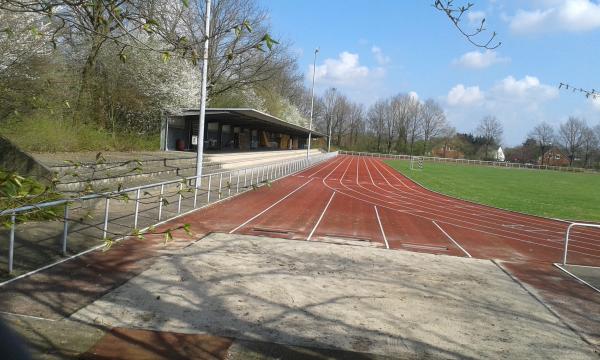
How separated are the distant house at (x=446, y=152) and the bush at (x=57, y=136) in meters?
105

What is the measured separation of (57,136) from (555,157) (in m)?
133

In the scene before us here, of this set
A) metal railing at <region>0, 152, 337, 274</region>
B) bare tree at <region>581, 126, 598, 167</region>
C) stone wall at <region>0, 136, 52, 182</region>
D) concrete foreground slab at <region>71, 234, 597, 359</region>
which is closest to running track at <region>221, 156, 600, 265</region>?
metal railing at <region>0, 152, 337, 274</region>

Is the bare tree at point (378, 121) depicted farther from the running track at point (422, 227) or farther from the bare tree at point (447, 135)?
the running track at point (422, 227)

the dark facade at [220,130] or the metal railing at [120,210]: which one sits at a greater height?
the dark facade at [220,130]

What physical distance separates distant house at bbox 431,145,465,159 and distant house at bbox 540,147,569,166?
905 inches

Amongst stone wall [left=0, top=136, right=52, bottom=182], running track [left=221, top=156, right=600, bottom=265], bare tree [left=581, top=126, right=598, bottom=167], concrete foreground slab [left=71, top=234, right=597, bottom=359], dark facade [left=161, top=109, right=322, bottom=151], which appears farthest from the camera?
bare tree [left=581, top=126, right=598, bottom=167]

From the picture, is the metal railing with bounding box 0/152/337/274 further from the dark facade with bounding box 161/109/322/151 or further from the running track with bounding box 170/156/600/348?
the dark facade with bounding box 161/109/322/151

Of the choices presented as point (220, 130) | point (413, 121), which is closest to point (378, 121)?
point (413, 121)

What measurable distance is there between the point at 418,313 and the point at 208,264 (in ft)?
11.7

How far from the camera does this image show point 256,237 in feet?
39.0

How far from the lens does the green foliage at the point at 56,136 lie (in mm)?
16922

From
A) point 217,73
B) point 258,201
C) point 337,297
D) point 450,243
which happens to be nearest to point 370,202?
point 258,201

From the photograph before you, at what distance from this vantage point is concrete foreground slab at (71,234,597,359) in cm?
579

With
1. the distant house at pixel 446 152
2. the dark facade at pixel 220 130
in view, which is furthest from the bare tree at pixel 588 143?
the dark facade at pixel 220 130
